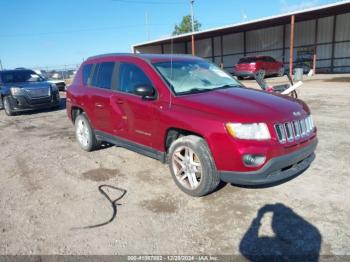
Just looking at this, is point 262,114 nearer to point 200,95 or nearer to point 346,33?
point 200,95

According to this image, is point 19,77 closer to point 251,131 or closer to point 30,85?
point 30,85

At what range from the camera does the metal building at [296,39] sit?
23.8 meters

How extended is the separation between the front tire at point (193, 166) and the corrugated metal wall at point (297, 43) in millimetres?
25415

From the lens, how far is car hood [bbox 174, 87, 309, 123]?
3.33m

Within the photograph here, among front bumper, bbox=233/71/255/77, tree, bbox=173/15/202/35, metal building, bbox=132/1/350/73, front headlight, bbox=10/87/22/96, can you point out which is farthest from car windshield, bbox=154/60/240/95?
tree, bbox=173/15/202/35

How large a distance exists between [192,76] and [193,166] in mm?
1441

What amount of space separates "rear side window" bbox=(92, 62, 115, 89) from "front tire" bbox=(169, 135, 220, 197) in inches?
74.9

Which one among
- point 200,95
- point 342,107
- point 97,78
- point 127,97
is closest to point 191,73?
point 200,95

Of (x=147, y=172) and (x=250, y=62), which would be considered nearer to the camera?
(x=147, y=172)

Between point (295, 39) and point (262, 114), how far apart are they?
27.4 metres

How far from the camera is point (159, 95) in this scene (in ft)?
13.2

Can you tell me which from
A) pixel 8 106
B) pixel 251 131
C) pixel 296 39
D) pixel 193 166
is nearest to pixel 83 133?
pixel 193 166

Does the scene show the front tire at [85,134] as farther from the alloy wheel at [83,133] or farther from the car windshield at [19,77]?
the car windshield at [19,77]

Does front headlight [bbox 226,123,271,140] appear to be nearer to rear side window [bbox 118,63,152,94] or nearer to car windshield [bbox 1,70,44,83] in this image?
rear side window [bbox 118,63,152,94]
